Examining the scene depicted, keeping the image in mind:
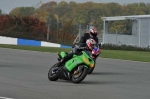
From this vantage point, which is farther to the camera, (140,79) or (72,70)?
(140,79)

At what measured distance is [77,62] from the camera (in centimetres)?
1154

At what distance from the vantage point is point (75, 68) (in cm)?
1167

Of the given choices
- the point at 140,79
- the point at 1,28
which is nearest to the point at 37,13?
the point at 1,28

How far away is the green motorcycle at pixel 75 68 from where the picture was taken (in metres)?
11.5

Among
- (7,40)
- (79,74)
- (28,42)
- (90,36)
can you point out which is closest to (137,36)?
(28,42)

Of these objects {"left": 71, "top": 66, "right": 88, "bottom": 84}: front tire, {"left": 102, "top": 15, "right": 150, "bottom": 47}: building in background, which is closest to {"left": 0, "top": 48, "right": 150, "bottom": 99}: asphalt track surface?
{"left": 71, "top": 66, "right": 88, "bottom": 84}: front tire

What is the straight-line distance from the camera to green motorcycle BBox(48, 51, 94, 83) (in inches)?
451

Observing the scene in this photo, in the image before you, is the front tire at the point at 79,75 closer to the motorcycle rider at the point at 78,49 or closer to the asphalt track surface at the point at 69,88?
the asphalt track surface at the point at 69,88

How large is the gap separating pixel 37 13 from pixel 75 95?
240 feet

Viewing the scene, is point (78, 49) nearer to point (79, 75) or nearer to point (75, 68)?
point (75, 68)

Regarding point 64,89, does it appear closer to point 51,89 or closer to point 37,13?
point 51,89

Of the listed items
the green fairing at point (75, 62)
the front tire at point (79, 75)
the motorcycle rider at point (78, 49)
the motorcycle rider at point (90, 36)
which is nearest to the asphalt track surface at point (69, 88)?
the front tire at point (79, 75)

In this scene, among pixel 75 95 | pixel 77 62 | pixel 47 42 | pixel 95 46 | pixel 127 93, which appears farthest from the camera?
pixel 47 42

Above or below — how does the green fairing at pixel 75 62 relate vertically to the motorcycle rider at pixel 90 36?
below
